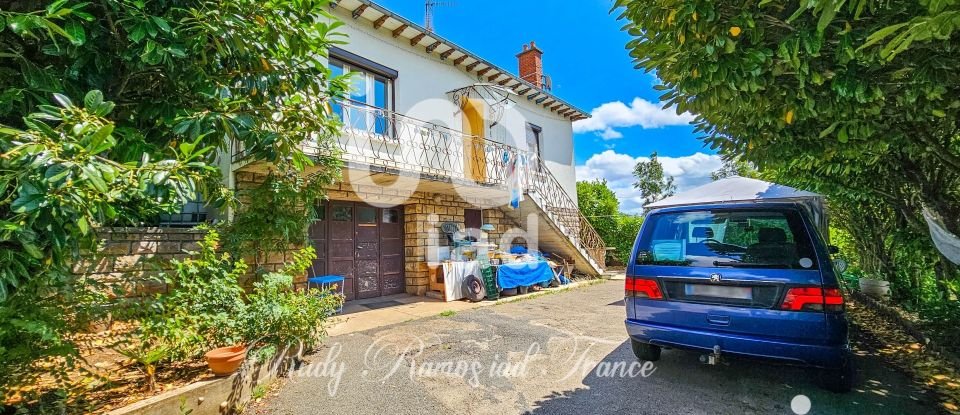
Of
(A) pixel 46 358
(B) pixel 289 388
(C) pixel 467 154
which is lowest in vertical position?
(B) pixel 289 388

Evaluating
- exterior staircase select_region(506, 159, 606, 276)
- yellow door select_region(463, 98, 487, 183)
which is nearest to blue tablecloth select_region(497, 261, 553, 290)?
exterior staircase select_region(506, 159, 606, 276)

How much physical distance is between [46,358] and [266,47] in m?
2.43

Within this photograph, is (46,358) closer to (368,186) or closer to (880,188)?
(368,186)

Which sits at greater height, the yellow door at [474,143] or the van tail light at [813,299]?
the yellow door at [474,143]

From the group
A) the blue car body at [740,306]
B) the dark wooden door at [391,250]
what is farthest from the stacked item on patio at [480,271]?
the blue car body at [740,306]

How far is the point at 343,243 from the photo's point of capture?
7.77 metres

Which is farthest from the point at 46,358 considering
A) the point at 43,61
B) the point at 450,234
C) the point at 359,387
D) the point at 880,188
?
the point at 880,188

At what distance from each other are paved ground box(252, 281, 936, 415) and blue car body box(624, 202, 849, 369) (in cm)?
46

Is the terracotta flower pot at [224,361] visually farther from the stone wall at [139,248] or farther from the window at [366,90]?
the window at [366,90]

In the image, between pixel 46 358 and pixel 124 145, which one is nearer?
pixel 124 145

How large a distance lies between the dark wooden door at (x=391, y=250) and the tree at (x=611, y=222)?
835 cm

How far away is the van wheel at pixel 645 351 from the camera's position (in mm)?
3881

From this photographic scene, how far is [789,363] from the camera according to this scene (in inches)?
112

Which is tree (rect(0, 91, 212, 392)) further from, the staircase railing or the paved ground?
the staircase railing
